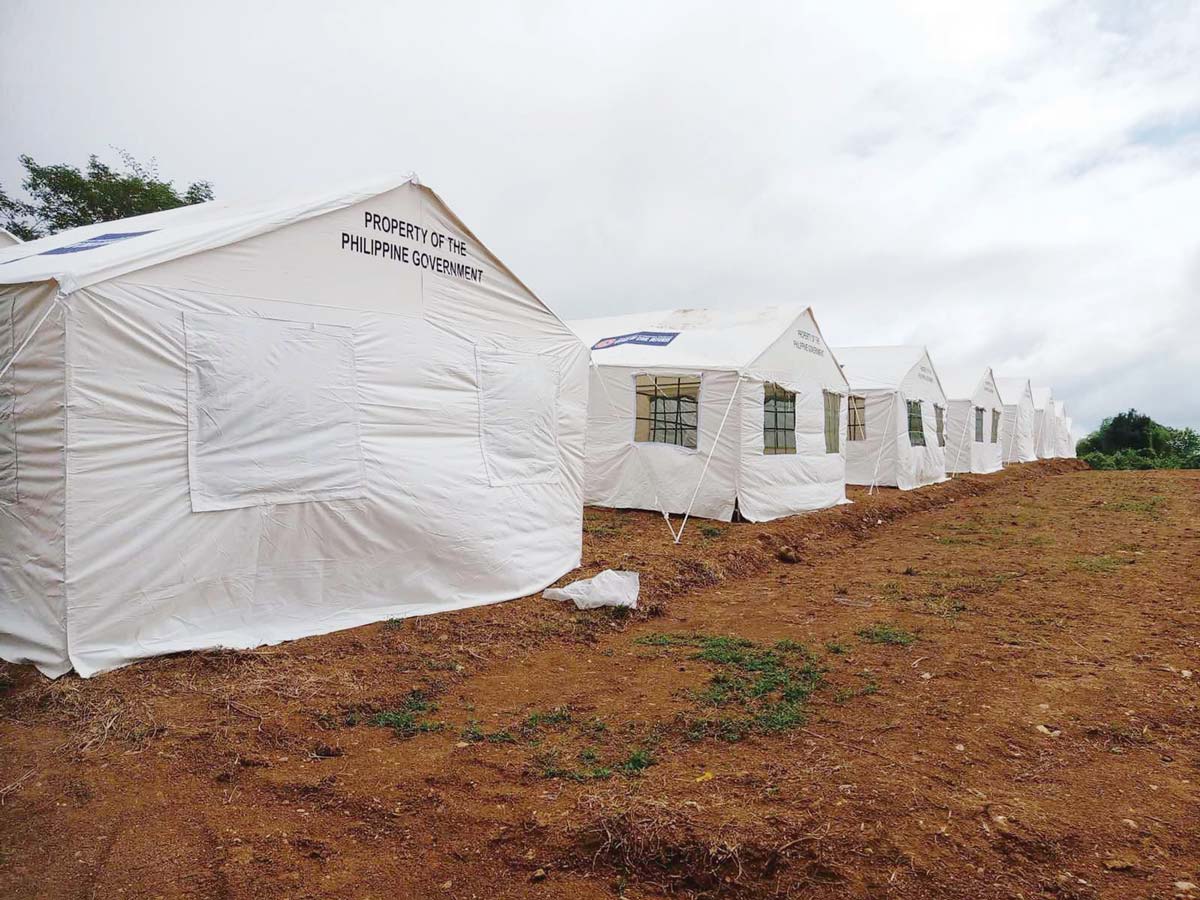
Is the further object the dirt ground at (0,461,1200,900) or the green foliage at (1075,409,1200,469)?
the green foliage at (1075,409,1200,469)

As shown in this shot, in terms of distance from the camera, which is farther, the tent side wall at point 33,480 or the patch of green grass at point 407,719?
the tent side wall at point 33,480

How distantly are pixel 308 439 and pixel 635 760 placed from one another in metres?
3.23

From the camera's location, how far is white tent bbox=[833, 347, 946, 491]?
52.3ft

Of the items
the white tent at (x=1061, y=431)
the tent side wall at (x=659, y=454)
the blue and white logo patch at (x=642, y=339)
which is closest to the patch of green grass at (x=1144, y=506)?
the tent side wall at (x=659, y=454)

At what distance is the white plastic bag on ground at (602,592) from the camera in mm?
6188

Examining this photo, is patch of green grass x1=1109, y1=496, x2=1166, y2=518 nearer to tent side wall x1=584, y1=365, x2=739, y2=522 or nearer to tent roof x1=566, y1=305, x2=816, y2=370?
tent roof x1=566, y1=305, x2=816, y2=370

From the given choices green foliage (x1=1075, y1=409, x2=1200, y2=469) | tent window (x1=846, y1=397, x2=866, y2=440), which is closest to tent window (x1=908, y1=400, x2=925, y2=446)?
tent window (x1=846, y1=397, x2=866, y2=440)

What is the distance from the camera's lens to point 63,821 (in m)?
2.87

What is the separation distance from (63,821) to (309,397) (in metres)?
2.93

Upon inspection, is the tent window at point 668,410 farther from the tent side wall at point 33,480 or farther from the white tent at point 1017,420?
the white tent at point 1017,420

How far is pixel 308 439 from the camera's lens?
5074mm

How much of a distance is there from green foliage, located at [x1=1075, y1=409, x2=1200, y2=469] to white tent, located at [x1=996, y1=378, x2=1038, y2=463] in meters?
5.60

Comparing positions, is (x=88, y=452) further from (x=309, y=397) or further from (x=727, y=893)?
(x=727, y=893)

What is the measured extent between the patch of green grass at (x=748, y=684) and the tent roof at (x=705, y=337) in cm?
588
